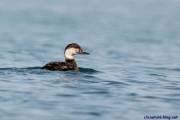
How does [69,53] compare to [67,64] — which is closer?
[67,64]

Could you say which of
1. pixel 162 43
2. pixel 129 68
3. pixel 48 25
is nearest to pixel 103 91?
pixel 129 68

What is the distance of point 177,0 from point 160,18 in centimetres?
2418

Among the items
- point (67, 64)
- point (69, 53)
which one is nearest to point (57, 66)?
point (67, 64)

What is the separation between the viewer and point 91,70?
16.7 metres

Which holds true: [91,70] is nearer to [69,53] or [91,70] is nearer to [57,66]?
[69,53]

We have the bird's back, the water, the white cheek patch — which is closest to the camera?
the water

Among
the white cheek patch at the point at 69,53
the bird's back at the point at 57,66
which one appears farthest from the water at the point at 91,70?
the white cheek patch at the point at 69,53

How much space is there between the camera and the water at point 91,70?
1127cm

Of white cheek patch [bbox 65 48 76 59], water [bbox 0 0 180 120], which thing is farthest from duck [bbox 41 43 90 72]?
water [bbox 0 0 180 120]

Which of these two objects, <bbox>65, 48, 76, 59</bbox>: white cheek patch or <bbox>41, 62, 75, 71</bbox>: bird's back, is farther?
<bbox>65, 48, 76, 59</bbox>: white cheek patch

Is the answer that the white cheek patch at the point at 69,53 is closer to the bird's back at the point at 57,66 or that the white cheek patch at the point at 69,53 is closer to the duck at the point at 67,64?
the duck at the point at 67,64

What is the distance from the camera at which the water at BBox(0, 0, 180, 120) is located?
11273mm

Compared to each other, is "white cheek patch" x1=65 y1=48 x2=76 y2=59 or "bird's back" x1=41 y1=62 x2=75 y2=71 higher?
"white cheek patch" x1=65 y1=48 x2=76 y2=59

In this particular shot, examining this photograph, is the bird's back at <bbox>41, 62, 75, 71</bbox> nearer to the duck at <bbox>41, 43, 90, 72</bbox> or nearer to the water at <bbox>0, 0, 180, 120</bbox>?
the duck at <bbox>41, 43, 90, 72</bbox>
